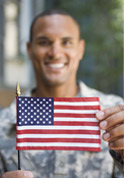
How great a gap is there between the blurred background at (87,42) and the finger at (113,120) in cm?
672

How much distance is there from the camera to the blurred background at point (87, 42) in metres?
8.30

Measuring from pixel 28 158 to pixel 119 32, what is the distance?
23.1ft

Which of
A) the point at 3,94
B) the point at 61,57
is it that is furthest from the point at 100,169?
the point at 3,94

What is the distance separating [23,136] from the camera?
1752 millimetres

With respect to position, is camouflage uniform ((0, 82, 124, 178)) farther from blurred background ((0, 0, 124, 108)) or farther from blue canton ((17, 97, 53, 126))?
blurred background ((0, 0, 124, 108))

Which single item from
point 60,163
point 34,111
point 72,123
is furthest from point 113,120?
point 60,163

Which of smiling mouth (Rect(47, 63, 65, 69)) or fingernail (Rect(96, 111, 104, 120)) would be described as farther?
smiling mouth (Rect(47, 63, 65, 69))

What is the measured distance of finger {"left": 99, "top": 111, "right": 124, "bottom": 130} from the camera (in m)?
1.64

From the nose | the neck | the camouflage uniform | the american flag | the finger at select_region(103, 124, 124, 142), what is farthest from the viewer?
the neck

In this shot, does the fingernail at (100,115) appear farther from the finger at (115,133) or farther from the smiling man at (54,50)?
the smiling man at (54,50)

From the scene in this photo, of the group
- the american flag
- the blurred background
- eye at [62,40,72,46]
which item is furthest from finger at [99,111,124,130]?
the blurred background

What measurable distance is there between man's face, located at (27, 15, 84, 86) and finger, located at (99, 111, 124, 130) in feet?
2.54

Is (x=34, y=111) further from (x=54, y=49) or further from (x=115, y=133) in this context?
(x=54, y=49)

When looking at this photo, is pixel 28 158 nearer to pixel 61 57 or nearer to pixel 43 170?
pixel 43 170
